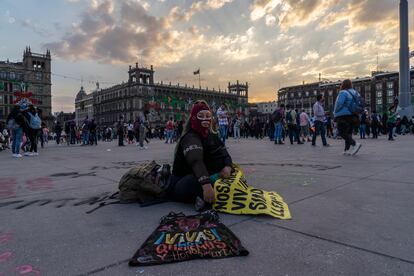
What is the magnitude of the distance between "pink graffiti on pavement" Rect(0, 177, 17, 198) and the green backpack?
1.68 m

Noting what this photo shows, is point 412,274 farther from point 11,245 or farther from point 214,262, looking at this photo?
point 11,245

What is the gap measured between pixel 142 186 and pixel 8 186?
8.21 feet

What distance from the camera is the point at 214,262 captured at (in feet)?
5.13

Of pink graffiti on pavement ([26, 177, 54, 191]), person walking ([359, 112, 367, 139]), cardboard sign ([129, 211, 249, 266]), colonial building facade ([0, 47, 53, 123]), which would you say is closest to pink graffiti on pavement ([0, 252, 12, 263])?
cardboard sign ([129, 211, 249, 266])

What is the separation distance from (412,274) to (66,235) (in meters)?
2.14

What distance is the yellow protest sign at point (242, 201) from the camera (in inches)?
94.0

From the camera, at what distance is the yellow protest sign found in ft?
7.84

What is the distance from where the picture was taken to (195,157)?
259 centimetres

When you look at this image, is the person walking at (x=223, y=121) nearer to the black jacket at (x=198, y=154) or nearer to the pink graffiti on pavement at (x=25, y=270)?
the black jacket at (x=198, y=154)

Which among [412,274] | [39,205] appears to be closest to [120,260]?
[412,274]

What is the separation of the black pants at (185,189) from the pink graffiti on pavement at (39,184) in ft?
6.74

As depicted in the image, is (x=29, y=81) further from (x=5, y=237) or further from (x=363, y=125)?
(x=5, y=237)

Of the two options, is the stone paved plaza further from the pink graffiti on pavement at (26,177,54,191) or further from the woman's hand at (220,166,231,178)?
the woman's hand at (220,166,231,178)

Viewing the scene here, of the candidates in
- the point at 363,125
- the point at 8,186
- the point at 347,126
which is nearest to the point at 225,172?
the point at 8,186
